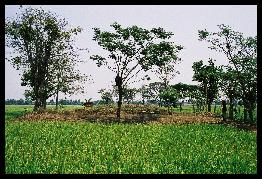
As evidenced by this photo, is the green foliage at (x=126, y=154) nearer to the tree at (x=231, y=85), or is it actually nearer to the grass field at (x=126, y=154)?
the grass field at (x=126, y=154)

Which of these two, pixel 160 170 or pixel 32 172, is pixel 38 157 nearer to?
pixel 32 172

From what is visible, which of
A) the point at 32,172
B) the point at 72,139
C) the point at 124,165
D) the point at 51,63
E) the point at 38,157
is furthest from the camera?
the point at 51,63

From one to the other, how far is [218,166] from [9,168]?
279 inches

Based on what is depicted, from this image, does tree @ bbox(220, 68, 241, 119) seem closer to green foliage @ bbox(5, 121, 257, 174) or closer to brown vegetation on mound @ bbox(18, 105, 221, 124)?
brown vegetation on mound @ bbox(18, 105, 221, 124)

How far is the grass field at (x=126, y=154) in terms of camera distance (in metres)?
11.4

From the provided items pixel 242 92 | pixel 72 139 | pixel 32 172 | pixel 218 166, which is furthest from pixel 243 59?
pixel 32 172

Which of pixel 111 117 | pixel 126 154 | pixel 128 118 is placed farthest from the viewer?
pixel 111 117

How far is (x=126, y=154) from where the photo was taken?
→ 571 inches

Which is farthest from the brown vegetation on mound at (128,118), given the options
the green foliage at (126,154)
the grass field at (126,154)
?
the grass field at (126,154)

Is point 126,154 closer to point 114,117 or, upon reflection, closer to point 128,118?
point 128,118

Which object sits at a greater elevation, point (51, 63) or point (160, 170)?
point (51, 63)

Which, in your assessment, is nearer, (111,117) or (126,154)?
(126,154)

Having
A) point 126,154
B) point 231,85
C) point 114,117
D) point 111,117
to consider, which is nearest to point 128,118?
point 114,117

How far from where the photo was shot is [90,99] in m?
62.4
